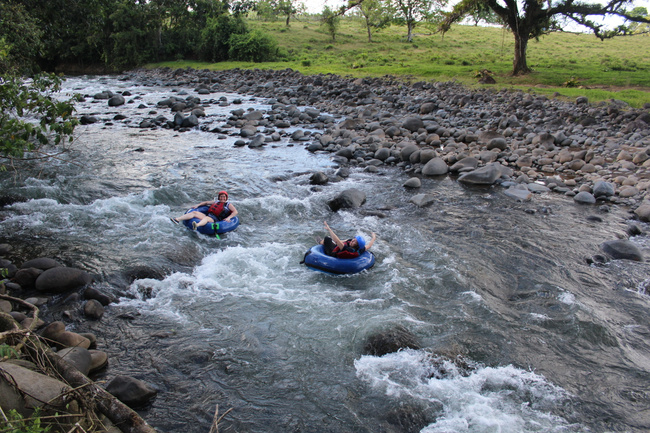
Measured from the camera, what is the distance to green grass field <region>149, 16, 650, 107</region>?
79.1 feet

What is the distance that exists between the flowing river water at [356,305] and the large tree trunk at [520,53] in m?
17.2

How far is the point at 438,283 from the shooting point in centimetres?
805

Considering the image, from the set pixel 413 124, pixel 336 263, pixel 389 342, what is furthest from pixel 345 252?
pixel 413 124

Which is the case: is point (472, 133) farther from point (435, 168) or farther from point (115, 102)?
point (115, 102)

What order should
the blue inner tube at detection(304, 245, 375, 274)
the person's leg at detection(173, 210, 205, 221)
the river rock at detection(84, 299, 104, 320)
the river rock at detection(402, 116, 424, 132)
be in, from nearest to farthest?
the river rock at detection(84, 299, 104, 320) < the blue inner tube at detection(304, 245, 375, 274) < the person's leg at detection(173, 210, 205, 221) < the river rock at detection(402, 116, 424, 132)

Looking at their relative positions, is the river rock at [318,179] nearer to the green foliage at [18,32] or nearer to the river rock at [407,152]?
the river rock at [407,152]

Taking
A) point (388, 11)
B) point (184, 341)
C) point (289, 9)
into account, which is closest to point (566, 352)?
point (184, 341)

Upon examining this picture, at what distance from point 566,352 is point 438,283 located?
7.59ft

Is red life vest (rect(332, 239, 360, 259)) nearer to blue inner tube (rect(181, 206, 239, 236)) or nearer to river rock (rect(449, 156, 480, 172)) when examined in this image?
blue inner tube (rect(181, 206, 239, 236))

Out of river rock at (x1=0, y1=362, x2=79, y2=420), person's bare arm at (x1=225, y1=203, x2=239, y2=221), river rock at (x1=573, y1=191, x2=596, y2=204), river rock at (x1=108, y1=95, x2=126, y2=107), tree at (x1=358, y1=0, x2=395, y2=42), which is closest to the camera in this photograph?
river rock at (x1=0, y1=362, x2=79, y2=420)

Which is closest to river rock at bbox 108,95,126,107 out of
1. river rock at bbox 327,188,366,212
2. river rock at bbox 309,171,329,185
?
river rock at bbox 309,171,329,185

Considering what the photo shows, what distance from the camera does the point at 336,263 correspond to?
8.28 m

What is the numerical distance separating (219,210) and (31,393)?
6630mm

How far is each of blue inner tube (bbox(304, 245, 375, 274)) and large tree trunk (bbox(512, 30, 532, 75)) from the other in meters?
22.9
